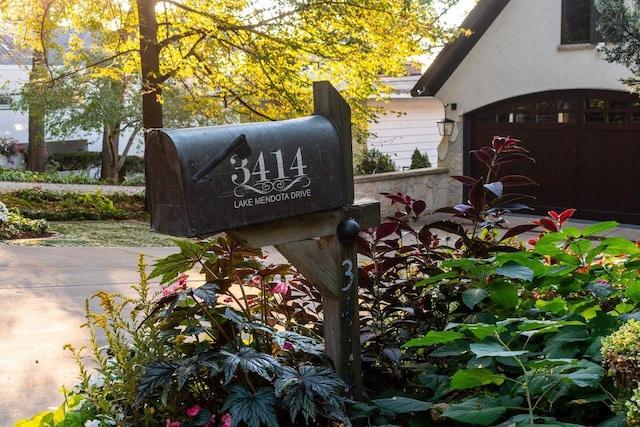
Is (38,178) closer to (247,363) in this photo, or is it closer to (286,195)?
(286,195)

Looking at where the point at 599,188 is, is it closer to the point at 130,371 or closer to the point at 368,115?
the point at 368,115

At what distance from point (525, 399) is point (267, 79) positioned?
43.7 feet

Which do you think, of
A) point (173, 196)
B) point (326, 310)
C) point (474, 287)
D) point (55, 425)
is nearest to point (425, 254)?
point (474, 287)

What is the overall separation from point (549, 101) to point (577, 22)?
67.2 inches

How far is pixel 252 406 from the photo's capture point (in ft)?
9.34

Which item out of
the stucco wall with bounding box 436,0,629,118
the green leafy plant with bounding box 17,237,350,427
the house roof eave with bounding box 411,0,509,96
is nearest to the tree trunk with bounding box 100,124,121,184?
the house roof eave with bounding box 411,0,509,96

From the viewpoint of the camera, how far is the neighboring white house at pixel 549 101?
15.8 m

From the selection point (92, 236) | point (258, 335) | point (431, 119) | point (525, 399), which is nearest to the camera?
point (525, 399)

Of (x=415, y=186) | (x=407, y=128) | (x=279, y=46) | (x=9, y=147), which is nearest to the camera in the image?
(x=279, y=46)

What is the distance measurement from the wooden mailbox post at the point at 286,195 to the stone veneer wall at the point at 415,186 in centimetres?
1230

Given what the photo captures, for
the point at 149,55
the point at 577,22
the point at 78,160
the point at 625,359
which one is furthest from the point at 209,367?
Answer: the point at 78,160

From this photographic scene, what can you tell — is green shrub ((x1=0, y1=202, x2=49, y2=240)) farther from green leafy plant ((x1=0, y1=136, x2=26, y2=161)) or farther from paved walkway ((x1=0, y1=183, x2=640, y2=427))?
green leafy plant ((x1=0, y1=136, x2=26, y2=161))

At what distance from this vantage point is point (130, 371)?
3031mm

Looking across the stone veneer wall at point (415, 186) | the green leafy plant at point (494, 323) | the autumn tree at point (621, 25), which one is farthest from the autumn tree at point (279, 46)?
the green leafy plant at point (494, 323)
